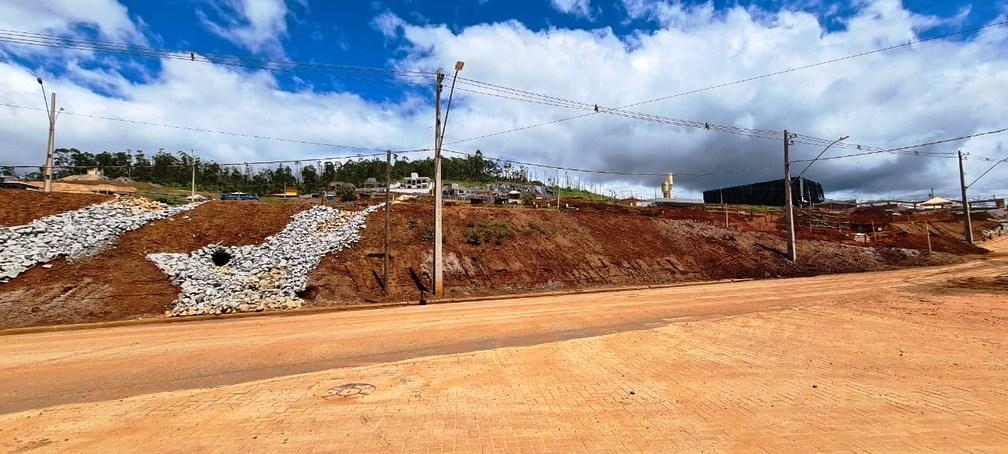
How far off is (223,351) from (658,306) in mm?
13420

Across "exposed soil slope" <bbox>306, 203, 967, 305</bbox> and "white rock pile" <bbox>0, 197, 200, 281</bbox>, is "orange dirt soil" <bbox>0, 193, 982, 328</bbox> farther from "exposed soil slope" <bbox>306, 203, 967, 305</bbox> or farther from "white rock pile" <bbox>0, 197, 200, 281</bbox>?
"white rock pile" <bbox>0, 197, 200, 281</bbox>

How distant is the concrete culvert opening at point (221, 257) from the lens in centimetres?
2231

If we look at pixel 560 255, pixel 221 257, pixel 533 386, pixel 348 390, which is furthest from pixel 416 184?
pixel 533 386

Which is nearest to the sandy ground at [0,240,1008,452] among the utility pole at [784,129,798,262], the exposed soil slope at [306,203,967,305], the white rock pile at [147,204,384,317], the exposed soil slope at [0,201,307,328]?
the exposed soil slope at [0,201,307,328]

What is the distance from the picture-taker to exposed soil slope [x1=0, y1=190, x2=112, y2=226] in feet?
69.8

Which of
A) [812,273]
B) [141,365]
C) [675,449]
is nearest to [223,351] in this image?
[141,365]

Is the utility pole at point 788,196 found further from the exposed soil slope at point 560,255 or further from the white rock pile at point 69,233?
the white rock pile at point 69,233

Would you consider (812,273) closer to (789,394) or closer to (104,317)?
(789,394)

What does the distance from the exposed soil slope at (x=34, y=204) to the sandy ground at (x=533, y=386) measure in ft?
35.9

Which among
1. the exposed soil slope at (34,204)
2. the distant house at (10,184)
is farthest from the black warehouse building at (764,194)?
the distant house at (10,184)

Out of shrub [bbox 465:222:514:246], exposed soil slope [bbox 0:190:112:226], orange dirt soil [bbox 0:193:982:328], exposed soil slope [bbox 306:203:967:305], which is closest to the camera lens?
orange dirt soil [bbox 0:193:982:328]

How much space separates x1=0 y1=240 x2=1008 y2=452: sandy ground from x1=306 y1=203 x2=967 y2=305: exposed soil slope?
10261mm

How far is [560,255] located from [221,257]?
18167mm

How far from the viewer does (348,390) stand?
7.09 meters
